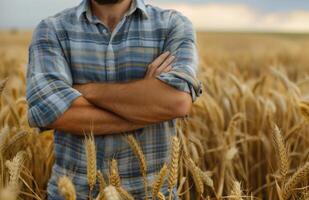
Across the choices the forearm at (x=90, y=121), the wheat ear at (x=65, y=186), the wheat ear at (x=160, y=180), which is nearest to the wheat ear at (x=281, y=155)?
the wheat ear at (x=160, y=180)

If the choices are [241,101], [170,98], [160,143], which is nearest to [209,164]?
[241,101]

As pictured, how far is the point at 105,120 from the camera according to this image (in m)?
1.60

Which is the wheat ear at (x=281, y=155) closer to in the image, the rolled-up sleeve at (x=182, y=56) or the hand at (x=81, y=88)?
the rolled-up sleeve at (x=182, y=56)

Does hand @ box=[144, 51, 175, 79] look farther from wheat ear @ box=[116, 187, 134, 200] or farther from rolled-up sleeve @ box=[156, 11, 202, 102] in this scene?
wheat ear @ box=[116, 187, 134, 200]

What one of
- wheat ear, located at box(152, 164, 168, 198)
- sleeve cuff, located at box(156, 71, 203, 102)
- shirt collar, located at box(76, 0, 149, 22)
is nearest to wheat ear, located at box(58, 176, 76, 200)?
wheat ear, located at box(152, 164, 168, 198)

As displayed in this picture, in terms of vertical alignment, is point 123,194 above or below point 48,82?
below

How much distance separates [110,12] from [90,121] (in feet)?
1.20

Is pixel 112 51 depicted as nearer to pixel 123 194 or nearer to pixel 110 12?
pixel 110 12

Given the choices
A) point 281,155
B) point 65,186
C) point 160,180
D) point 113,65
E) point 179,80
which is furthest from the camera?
point 113,65

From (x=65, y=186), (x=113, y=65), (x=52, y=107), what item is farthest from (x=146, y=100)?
(x=65, y=186)

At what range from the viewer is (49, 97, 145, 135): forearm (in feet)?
5.24

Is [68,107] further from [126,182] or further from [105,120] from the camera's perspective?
[126,182]

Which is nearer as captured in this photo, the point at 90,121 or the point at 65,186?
the point at 65,186

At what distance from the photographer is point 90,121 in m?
1.60
